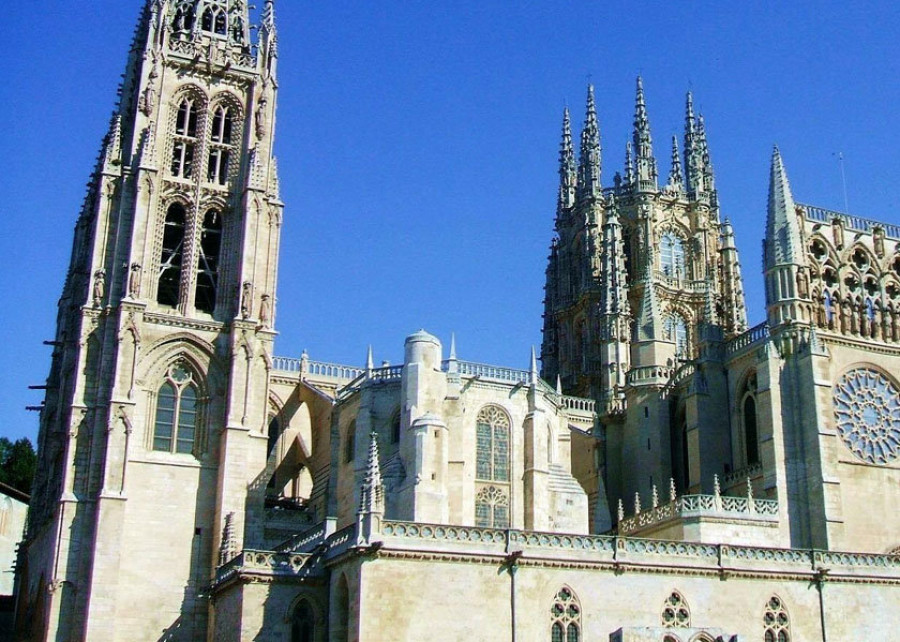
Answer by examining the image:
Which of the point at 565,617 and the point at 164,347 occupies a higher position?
the point at 164,347

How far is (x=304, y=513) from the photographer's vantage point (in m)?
49.8

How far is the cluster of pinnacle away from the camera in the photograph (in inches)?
2874

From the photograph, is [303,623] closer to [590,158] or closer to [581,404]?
[581,404]

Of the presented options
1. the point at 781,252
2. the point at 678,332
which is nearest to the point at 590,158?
the point at 678,332

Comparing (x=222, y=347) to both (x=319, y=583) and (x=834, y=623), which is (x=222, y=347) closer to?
(x=319, y=583)

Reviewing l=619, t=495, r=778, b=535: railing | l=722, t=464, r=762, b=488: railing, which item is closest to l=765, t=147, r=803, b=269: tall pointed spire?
l=722, t=464, r=762, b=488: railing

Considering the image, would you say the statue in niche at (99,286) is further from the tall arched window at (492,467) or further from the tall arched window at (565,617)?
the tall arched window at (565,617)

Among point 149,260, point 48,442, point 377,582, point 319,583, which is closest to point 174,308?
point 149,260

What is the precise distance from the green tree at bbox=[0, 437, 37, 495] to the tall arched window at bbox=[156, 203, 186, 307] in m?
27.4

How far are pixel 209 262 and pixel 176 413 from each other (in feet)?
24.4

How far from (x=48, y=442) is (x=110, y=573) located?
11.5 metres

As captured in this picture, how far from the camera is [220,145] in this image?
2062 inches

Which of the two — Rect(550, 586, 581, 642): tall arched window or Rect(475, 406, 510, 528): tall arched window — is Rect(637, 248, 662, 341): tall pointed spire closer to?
Rect(475, 406, 510, 528): tall arched window

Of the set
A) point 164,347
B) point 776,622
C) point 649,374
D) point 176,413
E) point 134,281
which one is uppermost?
point 134,281
